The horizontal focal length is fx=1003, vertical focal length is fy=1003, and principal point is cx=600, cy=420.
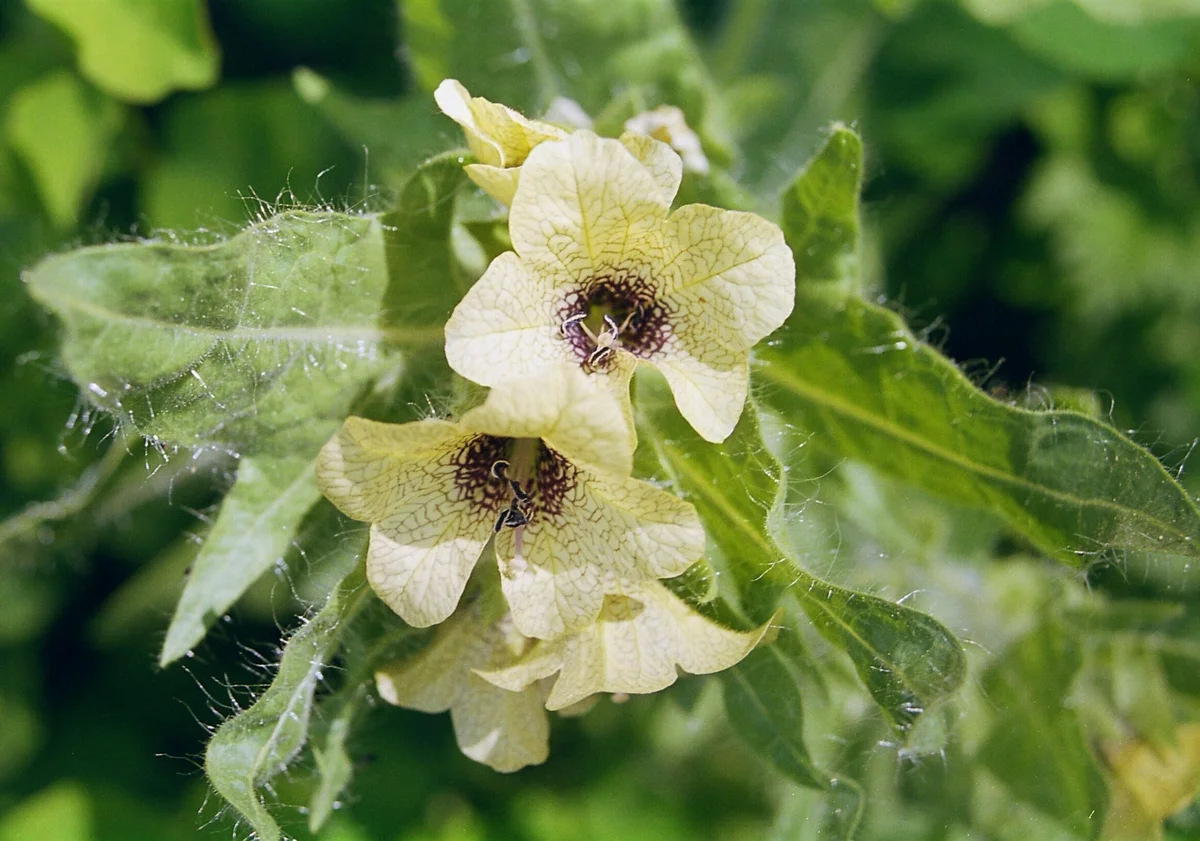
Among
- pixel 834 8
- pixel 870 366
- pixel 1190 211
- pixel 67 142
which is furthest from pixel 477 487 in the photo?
pixel 1190 211

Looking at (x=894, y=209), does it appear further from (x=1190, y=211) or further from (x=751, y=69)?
(x=1190, y=211)

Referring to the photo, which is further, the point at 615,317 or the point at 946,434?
the point at 946,434

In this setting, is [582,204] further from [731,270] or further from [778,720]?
[778,720]

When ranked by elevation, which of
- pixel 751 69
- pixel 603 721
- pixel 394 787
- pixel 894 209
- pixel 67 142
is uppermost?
pixel 751 69

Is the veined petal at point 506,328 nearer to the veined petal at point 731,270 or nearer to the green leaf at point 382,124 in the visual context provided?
the veined petal at point 731,270

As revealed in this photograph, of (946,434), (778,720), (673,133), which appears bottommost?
(778,720)

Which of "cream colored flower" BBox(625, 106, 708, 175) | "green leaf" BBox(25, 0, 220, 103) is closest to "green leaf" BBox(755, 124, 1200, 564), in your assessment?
"cream colored flower" BBox(625, 106, 708, 175)

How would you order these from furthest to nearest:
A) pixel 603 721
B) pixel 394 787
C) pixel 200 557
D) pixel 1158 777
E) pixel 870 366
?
pixel 603 721 < pixel 394 787 < pixel 1158 777 < pixel 870 366 < pixel 200 557

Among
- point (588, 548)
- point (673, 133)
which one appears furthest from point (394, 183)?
point (588, 548)
